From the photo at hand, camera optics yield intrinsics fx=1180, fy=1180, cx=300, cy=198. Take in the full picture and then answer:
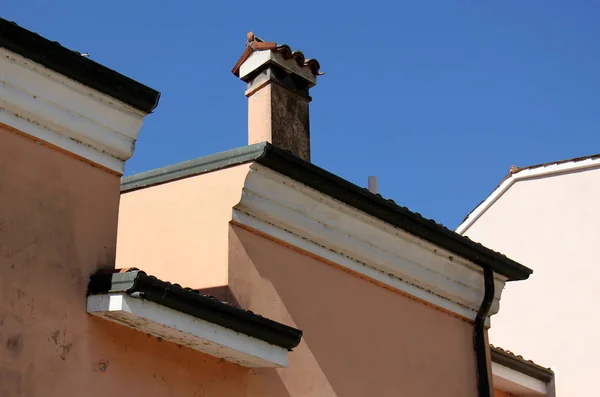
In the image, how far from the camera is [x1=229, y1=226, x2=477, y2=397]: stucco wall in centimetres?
752

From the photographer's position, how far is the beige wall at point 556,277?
1208 cm

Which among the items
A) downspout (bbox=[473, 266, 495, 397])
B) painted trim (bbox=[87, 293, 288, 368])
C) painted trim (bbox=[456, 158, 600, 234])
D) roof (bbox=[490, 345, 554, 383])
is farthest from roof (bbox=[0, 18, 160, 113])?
painted trim (bbox=[456, 158, 600, 234])

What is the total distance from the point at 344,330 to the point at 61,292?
2.49 metres

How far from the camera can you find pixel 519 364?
10.5 m

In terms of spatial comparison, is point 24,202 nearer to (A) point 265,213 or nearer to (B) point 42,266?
(B) point 42,266

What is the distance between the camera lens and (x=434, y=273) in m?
8.85

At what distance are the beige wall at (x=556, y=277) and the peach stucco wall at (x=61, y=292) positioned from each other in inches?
247

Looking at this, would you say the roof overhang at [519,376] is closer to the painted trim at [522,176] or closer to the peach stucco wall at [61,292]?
the painted trim at [522,176]

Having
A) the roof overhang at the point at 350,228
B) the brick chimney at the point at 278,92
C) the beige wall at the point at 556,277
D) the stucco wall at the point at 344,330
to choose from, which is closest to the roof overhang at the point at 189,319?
the stucco wall at the point at 344,330

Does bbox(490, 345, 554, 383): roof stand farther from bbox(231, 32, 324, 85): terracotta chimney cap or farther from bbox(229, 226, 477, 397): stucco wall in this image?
Result: bbox(231, 32, 324, 85): terracotta chimney cap

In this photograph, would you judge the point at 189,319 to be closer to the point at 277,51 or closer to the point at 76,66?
the point at 76,66

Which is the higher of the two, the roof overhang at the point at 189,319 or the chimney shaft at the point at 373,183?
the chimney shaft at the point at 373,183

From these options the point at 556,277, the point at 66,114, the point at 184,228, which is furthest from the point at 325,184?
the point at 556,277

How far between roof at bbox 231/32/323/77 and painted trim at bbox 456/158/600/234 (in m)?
4.46
